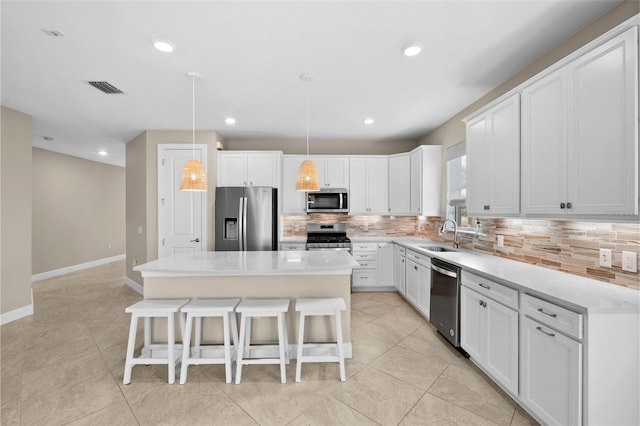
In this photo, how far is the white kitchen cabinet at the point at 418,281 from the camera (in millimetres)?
3360

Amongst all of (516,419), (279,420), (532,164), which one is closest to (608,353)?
(516,419)

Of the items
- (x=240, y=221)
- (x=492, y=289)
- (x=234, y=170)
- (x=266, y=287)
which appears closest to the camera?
(x=492, y=289)

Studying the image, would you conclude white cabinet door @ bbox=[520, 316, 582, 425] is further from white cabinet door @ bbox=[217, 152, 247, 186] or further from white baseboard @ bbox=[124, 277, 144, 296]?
white baseboard @ bbox=[124, 277, 144, 296]

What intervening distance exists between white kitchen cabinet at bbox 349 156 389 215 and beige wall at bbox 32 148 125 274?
6.44 meters

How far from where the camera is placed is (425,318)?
11.6 ft

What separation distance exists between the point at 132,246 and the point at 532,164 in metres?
5.91

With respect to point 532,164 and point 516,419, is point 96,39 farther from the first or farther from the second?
point 516,419

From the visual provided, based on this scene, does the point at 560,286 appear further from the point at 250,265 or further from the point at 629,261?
the point at 250,265

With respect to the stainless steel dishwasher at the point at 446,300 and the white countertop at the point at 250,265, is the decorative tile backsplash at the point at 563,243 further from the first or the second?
the white countertop at the point at 250,265

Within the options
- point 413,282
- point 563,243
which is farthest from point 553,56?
point 413,282

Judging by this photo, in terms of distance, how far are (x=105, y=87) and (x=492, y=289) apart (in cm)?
428

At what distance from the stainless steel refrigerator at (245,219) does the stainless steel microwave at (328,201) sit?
83cm

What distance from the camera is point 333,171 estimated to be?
16.0 feet

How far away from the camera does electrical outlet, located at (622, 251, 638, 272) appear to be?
170 cm
